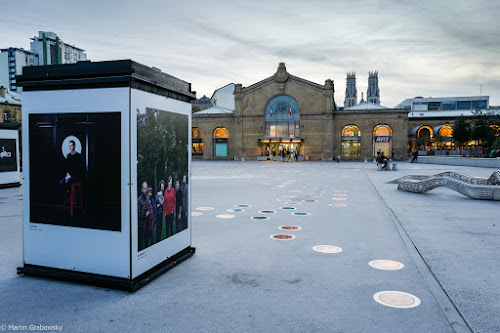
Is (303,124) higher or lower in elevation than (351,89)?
lower

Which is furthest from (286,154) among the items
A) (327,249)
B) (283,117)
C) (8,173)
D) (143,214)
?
(143,214)

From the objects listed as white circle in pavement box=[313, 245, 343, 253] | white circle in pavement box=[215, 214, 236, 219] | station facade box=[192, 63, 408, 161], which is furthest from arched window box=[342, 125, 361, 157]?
white circle in pavement box=[313, 245, 343, 253]

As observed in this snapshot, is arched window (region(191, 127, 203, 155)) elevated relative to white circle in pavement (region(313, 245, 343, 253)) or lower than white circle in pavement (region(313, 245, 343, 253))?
elevated

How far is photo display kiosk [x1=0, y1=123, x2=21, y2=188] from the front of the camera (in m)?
14.0

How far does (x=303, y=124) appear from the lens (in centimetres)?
4819

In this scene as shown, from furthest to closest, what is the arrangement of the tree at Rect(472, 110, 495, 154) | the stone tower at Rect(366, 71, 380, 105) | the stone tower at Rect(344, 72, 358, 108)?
the stone tower at Rect(366, 71, 380, 105) < the stone tower at Rect(344, 72, 358, 108) < the tree at Rect(472, 110, 495, 154)

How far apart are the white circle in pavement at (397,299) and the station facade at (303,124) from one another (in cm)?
4435

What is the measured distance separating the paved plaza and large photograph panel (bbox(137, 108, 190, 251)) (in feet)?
1.97

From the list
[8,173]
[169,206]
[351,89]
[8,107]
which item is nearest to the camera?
[169,206]

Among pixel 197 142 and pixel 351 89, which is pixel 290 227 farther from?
pixel 351 89

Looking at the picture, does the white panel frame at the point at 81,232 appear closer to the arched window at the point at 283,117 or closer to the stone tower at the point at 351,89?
the arched window at the point at 283,117

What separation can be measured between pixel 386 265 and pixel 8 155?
1561 cm

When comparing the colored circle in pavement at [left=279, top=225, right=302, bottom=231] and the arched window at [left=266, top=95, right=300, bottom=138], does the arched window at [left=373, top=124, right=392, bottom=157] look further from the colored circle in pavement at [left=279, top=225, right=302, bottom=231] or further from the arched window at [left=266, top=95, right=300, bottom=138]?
the colored circle in pavement at [left=279, top=225, right=302, bottom=231]

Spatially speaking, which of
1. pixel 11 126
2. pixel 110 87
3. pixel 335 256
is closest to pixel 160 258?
pixel 110 87
